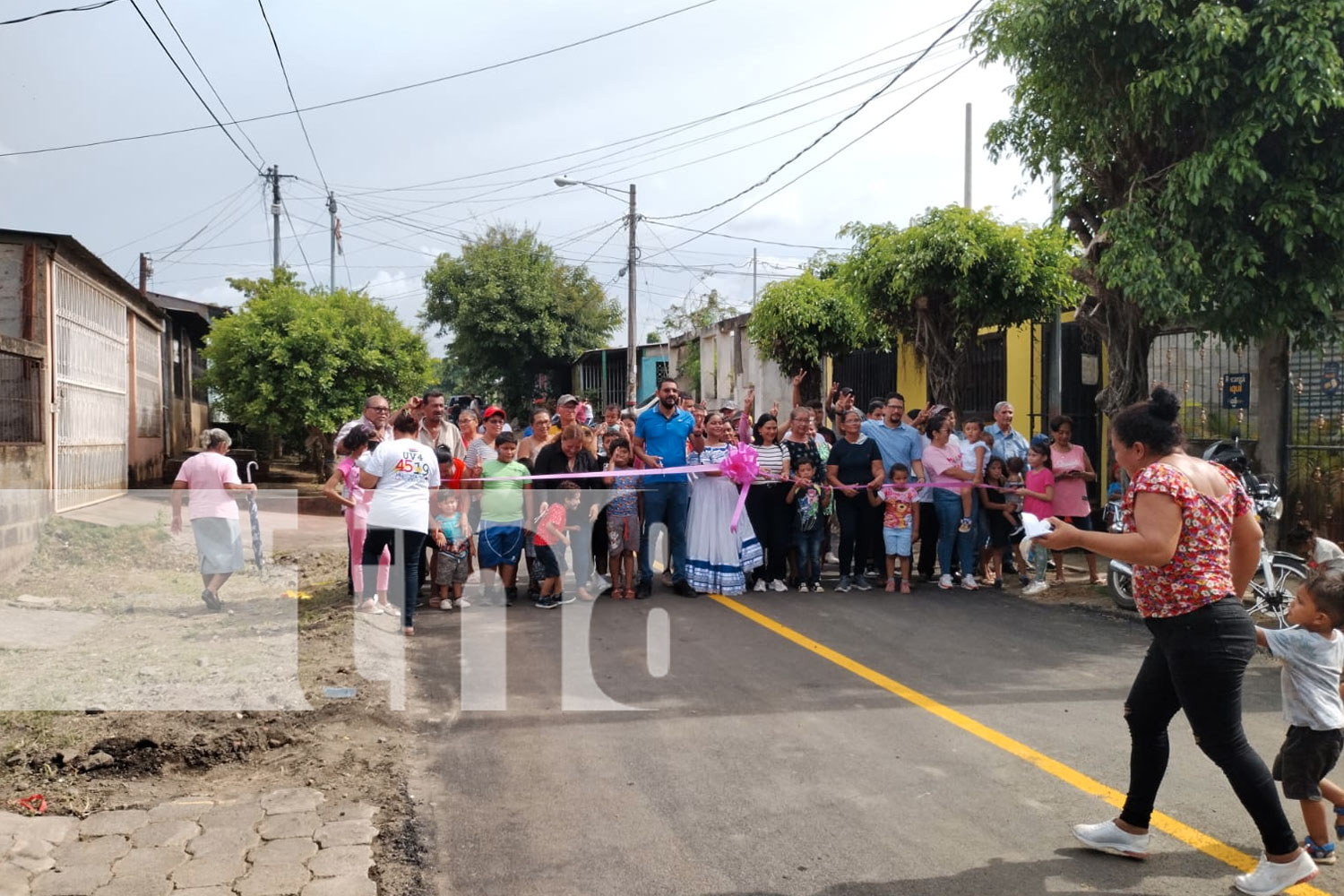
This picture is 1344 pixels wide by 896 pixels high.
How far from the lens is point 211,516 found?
10148 mm

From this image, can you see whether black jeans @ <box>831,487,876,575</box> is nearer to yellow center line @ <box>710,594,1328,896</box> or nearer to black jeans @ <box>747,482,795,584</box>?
black jeans @ <box>747,482,795,584</box>

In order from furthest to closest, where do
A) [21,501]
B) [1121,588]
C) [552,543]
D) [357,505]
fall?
[21,501] < [552,543] < [357,505] < [1121,588]

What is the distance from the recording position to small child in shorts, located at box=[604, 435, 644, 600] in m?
10.4

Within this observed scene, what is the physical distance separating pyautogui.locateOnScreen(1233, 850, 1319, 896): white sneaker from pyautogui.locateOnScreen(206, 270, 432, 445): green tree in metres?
21.2

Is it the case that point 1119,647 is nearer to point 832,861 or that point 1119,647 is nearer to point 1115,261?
point 1115,261

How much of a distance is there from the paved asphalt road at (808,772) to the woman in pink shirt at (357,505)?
994 millimetres

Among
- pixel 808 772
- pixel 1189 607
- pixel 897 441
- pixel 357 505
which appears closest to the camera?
pixel 1189 607

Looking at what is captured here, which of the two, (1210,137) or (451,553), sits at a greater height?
(1210,137)

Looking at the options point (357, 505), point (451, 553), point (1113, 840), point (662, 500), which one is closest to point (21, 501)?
point (357, 505)

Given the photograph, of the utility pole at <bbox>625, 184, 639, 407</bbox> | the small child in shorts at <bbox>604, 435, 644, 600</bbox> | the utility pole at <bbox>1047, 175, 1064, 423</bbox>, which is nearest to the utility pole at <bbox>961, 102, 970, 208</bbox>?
the utility pole at <bbox>625, 184, 639, 407</bbox>

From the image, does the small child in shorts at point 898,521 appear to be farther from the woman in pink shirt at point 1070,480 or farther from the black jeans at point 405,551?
the black jeans at point 405,551

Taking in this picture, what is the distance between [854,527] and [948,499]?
995 mm

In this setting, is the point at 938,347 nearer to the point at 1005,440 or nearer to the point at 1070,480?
the point at 1005,440

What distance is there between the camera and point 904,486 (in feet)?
35.9
